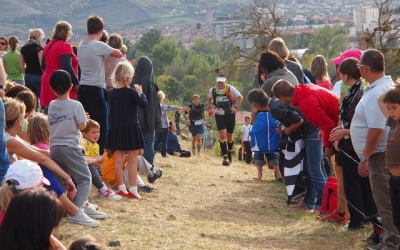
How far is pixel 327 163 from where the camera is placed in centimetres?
1305

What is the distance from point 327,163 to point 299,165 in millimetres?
2399

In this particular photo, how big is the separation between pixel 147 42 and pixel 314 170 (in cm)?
12125

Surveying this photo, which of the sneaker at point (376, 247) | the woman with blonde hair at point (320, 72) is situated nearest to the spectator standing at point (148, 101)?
the woman with blonde hair at point (320, 72)

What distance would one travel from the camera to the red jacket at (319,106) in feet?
30.4

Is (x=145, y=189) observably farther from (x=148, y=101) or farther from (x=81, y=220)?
(x=81, y=220)

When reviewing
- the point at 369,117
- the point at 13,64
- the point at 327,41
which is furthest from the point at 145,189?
the point at 327,41

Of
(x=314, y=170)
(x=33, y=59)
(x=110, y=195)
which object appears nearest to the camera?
(x=110, y=195)

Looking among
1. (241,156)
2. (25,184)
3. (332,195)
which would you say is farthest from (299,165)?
(241,156)

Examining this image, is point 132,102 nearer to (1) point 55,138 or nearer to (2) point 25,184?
(1) point 55,138

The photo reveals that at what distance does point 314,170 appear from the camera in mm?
10523

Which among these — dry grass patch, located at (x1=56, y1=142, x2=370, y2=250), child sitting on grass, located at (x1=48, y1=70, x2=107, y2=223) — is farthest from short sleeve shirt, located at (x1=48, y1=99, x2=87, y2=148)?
dry grass patch, located at (x1=56, y1=142, x2=370, y2=250)

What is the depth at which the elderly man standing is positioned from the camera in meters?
7.68

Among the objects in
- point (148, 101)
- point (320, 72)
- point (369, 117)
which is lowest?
point (148, 101)

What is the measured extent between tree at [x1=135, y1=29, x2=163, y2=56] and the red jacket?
119 metres
